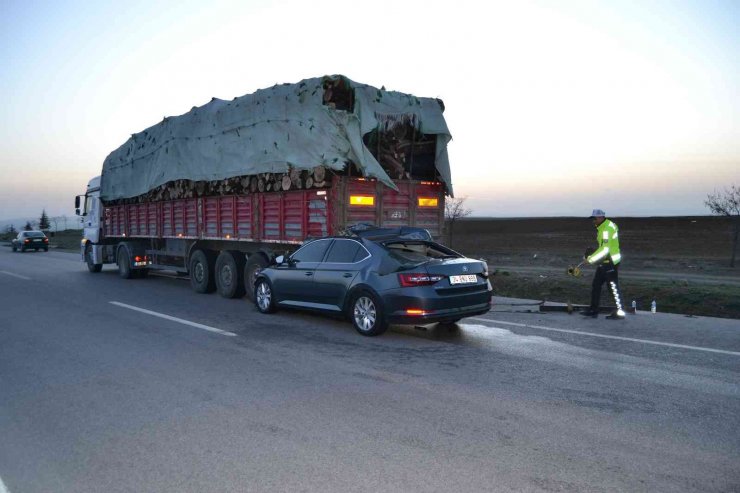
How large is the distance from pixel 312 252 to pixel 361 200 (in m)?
1.57

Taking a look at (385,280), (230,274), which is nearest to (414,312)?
(385,280)

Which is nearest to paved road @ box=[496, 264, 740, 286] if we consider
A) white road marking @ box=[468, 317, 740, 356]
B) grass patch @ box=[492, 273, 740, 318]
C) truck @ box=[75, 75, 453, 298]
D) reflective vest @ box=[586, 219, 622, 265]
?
grass patch @ box=[492, 273, 740, 318]

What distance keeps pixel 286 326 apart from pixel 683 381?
5624 millimetres

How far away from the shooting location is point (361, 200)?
35.7 ft

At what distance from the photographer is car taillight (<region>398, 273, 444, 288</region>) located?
8.08 metres

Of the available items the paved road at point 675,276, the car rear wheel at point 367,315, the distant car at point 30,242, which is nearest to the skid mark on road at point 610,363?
the car rear wheel at point 367,315

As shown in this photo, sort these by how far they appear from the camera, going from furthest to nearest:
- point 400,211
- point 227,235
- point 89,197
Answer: point 89,197 → point 227,235 → point 400,211

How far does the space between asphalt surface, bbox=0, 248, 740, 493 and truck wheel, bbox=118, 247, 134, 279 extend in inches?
327

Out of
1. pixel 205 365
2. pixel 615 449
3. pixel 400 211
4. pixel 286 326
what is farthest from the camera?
pixel 400 211

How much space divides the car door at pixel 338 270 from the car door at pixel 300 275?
0.56ft

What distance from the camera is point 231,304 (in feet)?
40.1

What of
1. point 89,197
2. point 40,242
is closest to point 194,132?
point 89,197

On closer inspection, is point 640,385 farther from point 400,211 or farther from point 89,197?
point 89,197

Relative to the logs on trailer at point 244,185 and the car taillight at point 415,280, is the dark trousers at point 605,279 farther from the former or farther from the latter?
the logs on trailer at point 244,185
